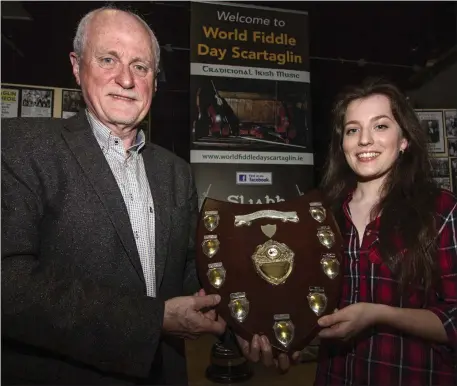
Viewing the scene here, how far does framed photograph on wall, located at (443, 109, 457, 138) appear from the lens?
3.15 metres

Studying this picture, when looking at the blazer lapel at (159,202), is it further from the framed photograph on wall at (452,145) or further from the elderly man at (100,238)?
the framed photograph on wall at (452,145)

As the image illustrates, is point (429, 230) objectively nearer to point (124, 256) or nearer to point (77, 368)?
point (124, 256)

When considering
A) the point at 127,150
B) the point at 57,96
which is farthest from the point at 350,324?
the point at 57,96

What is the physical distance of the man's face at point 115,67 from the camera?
1.42 meters

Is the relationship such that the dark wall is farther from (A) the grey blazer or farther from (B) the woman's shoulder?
(B) the woman's shoulder

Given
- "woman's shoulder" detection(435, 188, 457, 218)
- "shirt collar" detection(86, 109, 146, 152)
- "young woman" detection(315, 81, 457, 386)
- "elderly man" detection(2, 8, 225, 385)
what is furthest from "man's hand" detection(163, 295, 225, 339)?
"woman's shoulder" detection(435, 188, 457, 218)

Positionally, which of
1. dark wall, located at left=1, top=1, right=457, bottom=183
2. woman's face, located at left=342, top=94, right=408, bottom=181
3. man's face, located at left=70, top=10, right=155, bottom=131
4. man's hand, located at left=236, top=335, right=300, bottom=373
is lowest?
man's hand, located at left=236, top=335, right=300, bottom=373

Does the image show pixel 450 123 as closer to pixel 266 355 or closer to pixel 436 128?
pixel 436 128

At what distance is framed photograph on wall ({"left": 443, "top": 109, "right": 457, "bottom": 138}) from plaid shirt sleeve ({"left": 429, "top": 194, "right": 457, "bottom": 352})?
208cm

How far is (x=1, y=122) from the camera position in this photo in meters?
1.34

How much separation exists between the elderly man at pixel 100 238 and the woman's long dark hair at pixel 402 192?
712 millimetres

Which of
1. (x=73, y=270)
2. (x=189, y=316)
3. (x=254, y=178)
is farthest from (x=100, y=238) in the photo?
(x=254, y=178)

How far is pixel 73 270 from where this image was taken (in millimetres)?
1251

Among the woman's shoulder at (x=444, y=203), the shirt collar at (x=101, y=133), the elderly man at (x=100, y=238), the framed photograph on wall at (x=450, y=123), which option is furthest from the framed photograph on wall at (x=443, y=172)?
the shirt collar at (x=101, y=133)
